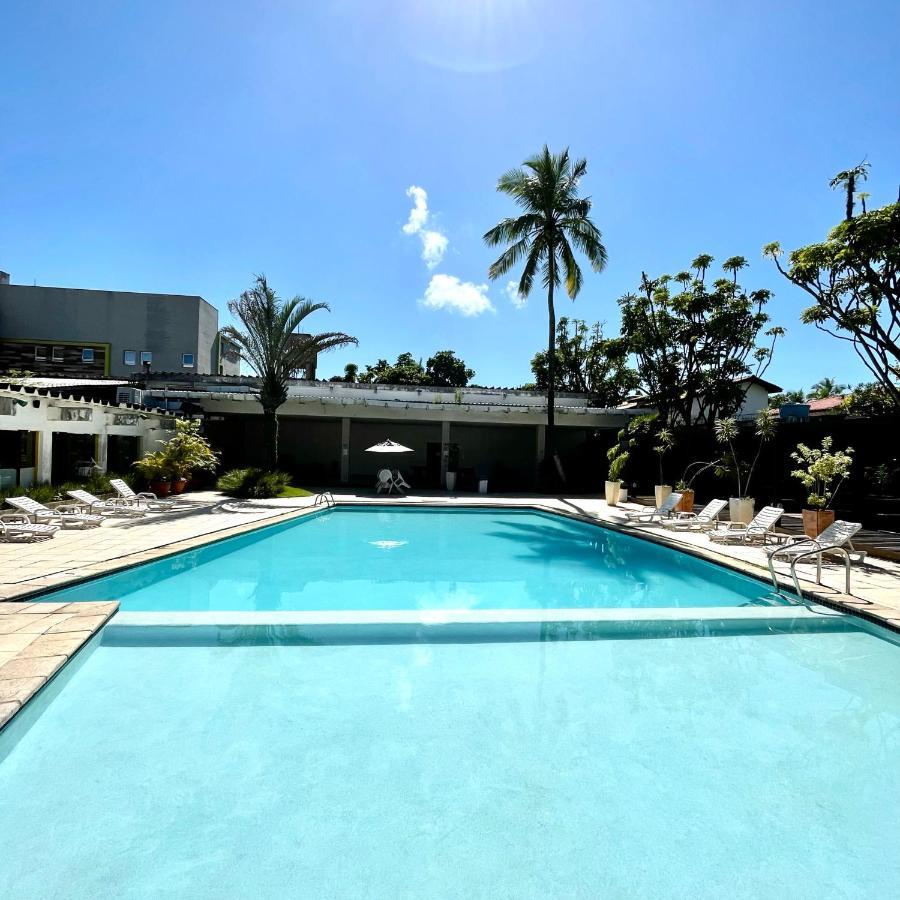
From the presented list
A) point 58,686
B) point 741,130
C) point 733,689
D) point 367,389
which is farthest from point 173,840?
point 367,389

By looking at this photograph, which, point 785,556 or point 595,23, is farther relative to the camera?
point 595,23

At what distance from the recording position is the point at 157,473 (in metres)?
14.3

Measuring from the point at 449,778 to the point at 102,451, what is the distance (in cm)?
1388

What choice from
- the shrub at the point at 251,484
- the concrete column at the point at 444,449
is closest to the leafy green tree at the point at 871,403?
the concrete column at the point at 444,449

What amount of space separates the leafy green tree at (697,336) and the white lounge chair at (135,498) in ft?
47.2

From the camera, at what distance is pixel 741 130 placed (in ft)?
37.2

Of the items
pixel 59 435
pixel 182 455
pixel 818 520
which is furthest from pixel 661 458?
pixel 59 435

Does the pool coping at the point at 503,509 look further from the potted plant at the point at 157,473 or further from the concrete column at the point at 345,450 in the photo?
the concrete column at the point at 345,450

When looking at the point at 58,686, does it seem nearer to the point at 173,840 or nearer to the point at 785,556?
the point at 173,840

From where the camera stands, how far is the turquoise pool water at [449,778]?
2.38m

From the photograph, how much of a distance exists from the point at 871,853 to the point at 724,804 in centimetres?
62

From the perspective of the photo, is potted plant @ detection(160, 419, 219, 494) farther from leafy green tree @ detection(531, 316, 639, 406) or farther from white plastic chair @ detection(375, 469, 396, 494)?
leafy green tree @ detection(531, 316, 639, 406)

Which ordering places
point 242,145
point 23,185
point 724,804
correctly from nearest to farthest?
1. point 724,804
2. point 242,145
3. point 23,185

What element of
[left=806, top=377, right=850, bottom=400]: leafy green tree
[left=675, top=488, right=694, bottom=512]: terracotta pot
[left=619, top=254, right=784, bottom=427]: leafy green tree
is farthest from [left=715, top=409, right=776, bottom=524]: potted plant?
[left=806, top=377, right=850, bottom=400]: leafy green tree
